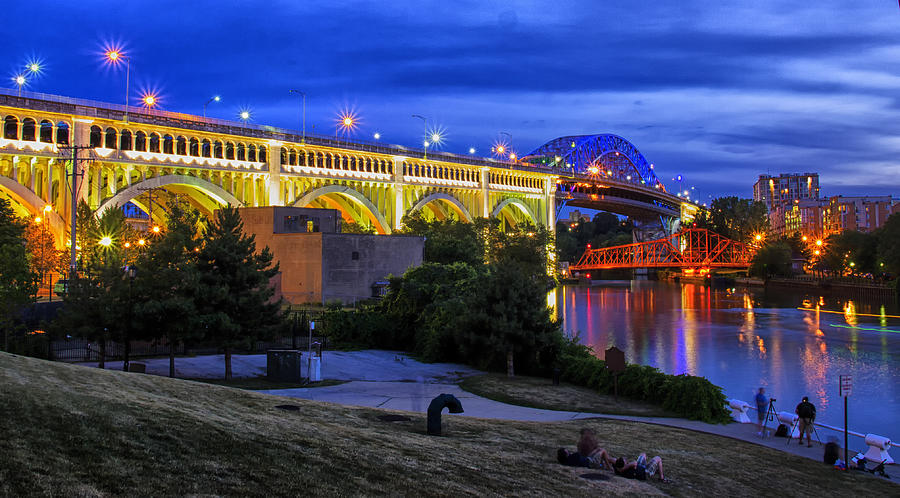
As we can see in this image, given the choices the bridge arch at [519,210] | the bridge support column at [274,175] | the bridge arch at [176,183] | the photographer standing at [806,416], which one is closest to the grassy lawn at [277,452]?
the photographer standing at [806,416]

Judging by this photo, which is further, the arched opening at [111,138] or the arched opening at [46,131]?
the arched opening at [111,138]

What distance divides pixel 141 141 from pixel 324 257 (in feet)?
103

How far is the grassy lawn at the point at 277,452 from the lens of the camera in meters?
8.45

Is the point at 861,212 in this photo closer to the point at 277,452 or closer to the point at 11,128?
the point at 11,128

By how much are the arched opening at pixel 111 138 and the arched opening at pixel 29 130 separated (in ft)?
19.5

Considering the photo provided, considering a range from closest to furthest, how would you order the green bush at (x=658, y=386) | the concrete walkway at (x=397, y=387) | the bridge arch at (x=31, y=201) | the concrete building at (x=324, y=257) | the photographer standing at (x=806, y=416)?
1. the photographer standing at (x=806, y=416)
2. the concrete walkway at (x=397, y=387)
3. the green bush at (x=658, y=386)
4. the concrete building at (x=324, y=257)
5. the bridge arch at (x=31, y=201)

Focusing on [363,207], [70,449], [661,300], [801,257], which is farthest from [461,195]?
[70,449]

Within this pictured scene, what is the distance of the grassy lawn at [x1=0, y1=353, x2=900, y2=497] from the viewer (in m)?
8.45

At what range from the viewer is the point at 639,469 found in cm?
1348

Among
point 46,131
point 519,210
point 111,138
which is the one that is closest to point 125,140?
point 111,138

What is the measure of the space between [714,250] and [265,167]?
10046 cm

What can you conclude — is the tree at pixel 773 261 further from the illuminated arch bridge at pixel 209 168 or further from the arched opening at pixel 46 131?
the arched opening at pixel 46 131

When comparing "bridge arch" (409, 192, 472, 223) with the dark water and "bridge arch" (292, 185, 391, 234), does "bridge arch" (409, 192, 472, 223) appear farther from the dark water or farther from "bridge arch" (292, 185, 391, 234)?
the dark water

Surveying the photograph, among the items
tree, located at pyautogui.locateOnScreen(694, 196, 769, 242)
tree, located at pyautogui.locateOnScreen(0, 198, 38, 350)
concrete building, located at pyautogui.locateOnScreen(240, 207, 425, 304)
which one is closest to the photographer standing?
tree, located at pyautogui.locateOnScreen(0, 198, 38, 350)
